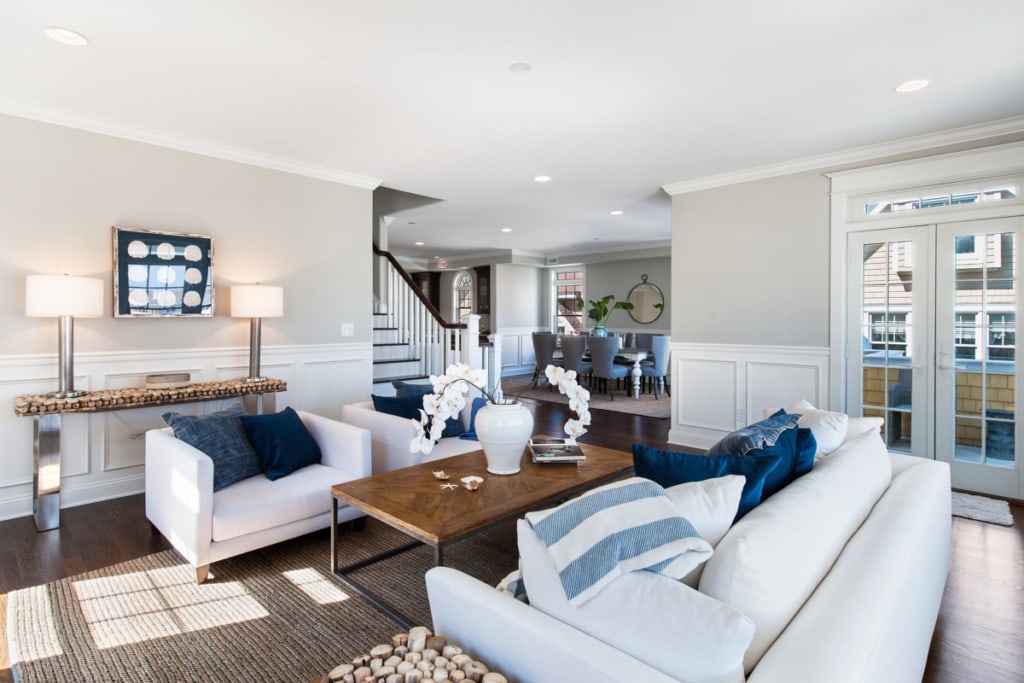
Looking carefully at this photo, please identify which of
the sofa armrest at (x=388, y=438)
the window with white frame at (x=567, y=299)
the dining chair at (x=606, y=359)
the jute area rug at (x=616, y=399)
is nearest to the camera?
the sofa armrest at (x=388, y=438)

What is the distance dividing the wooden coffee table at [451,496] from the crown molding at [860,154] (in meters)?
2.99

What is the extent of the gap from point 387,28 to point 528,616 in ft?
7.98

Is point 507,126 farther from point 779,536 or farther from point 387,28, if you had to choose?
point 779,536

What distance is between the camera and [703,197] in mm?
4883

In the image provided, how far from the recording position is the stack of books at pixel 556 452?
2.63 metres

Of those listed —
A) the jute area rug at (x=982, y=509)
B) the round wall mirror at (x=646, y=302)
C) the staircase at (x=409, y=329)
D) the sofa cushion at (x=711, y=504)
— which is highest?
the round wall mirror at (x=646, y=302)

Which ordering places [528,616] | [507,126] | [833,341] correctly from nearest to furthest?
[528,616], [507,126], [833,341]

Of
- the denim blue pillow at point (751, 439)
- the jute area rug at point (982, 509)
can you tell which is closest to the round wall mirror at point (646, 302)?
the jute area rug at point (982, 509)

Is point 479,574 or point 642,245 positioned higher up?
point 642,245

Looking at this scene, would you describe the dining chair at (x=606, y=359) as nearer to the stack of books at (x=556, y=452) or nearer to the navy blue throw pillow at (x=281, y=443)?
the stack of books at (x=556, y=452)

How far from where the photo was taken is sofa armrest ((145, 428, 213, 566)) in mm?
2324

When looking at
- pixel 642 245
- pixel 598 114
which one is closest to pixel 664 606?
pixel 598 114

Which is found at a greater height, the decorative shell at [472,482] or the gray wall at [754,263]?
the gray wall at [754,263]

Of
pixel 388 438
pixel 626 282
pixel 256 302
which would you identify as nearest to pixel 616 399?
pixel 626 282
